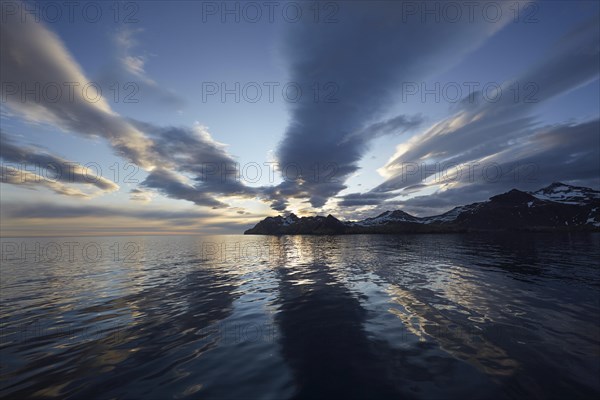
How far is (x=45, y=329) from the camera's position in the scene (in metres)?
15.0

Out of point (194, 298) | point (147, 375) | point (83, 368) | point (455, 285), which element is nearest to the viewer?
point (147, 375)

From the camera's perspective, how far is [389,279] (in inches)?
1050

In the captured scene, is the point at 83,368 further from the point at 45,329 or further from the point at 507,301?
the point at 507,301

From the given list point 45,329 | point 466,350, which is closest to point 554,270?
point 466,350

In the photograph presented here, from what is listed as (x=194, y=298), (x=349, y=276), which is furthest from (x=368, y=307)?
(x=194, y=298)

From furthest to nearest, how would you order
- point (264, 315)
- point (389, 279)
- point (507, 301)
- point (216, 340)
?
point (389, 279)
point (507, 301)
point (264, 315)
point (216, 340)

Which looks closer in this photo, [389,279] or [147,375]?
[147,375]

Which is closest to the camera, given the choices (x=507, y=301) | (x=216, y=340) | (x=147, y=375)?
(x=147, y=375)

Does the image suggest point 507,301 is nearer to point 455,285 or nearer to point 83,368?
point 455,285

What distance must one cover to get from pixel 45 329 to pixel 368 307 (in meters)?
20.4

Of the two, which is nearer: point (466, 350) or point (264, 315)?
point (466, 350)

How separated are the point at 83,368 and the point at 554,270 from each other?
1763 inches

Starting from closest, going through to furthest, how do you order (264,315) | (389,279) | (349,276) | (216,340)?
1. (216,340)
2. (264,315)
3. (389,279)
4. (349,276)

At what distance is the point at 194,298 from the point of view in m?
21.4
